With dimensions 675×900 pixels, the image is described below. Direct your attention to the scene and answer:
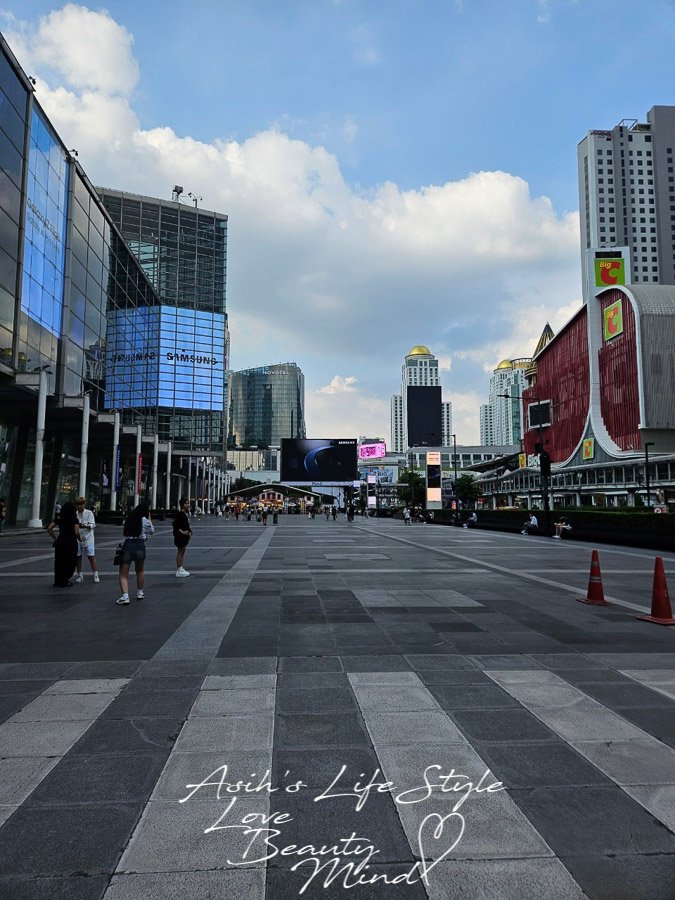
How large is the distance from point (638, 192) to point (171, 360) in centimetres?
13527

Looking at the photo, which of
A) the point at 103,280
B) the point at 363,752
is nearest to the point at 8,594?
the point at 363,752

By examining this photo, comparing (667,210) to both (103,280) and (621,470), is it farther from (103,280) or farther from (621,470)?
(103,280)

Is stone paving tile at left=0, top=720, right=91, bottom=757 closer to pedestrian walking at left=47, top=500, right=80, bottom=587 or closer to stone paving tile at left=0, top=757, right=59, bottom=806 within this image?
stone paving tile at left=0, top=757, right=59, bottom=806

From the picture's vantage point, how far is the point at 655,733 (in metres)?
4.22

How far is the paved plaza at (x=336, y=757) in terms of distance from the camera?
263cm

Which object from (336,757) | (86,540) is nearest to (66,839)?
(336,757)

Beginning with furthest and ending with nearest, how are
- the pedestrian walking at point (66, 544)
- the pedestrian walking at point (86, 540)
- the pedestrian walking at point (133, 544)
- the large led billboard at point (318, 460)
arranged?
the large led billboard at point (318, 460)
the pedestrian walking at point (86, 540)
the pedestrian walking at point (66, 544)
the pedestrian walking at point (133, 544)

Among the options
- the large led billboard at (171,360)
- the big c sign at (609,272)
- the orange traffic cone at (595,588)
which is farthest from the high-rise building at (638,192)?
the orange traffic cone at (595,588)

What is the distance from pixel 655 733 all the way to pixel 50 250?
131 ft

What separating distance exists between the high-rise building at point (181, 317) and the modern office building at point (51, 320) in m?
16.0

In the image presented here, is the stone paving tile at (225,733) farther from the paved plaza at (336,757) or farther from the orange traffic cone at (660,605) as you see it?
the orange traffic cone at (660,605)

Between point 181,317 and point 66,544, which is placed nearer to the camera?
point 66,544

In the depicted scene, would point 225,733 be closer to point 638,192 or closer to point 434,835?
point 434,835

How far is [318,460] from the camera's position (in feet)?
276
